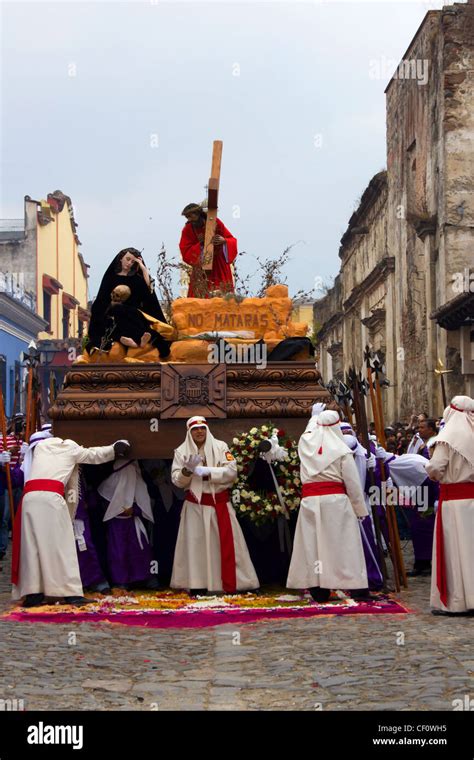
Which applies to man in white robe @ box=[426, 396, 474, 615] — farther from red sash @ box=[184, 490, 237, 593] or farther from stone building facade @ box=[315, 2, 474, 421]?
stone building facade @ box=[315, 2, 474, 421]

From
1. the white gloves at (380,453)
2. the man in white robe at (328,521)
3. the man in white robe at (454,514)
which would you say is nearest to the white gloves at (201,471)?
the man in white robe at (328,521)

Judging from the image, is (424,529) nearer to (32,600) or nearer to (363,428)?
(363,428)

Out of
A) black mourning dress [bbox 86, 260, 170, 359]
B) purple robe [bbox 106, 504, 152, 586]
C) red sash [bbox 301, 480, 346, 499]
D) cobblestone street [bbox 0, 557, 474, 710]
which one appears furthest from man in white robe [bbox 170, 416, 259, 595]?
cobblestone street [bbox 0, 557, 474, 710]

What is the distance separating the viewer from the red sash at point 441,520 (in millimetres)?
9977

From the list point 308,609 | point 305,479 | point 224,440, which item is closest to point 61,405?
point 224,440

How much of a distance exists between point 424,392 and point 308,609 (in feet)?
49.1

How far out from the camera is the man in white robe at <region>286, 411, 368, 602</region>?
1060cm

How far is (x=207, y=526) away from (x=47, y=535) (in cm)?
136

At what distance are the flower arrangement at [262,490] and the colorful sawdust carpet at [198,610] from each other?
2.37 ft

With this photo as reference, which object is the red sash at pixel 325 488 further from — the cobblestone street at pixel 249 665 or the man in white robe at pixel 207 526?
the cobblestone street at pixel 249 665

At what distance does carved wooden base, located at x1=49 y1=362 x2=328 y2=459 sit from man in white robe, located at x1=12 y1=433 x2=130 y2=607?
0.54 metres

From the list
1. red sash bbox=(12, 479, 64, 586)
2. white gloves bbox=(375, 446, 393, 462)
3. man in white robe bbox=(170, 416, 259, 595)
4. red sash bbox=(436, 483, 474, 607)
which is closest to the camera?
red sash bbox=(436, 483, 474, 607)

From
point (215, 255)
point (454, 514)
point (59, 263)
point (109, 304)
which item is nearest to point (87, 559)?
point (109, 304)

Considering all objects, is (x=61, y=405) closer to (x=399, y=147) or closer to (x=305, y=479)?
(x=305, y=479)
